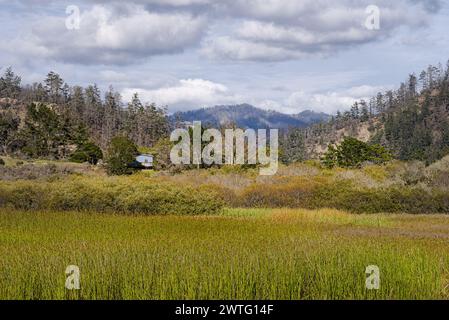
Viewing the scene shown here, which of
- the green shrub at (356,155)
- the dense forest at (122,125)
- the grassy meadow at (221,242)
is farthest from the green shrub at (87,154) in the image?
the grassy meadow at (221,242)

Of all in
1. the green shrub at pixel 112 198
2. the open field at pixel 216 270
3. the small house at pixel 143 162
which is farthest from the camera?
the small house at pixel 143 162

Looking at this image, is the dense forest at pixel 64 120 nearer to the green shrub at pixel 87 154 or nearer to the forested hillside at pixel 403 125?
the green shrub at pixel 87 154

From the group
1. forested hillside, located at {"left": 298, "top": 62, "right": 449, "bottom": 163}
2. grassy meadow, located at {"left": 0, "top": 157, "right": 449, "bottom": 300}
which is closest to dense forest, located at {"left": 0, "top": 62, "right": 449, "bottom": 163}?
forested hillside, located at {"left": 298, "top": 62, "right": 449, "bottom": 163}

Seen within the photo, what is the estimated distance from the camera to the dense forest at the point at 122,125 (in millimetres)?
64688

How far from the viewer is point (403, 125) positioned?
315ft

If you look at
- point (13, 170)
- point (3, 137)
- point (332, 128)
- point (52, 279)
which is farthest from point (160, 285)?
point (332, 128)

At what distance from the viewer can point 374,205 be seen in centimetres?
2655

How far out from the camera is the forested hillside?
275ft

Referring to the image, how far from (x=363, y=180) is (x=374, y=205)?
10.1 meters

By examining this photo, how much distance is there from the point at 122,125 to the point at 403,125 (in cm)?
4619

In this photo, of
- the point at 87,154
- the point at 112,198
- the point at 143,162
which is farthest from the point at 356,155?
the point at 112,198

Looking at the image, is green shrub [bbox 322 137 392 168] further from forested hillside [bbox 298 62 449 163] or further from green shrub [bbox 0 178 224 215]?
green shrub [bbox 0 178 224 215]

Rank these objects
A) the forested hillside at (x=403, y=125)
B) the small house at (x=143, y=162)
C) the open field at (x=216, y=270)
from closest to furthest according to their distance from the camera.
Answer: the open field at (x=216, y=270), the small house at (x=143, y=162), the forested hillside at (x=403, y=125)

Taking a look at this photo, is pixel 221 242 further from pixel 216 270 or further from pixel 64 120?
pixel 64 120
